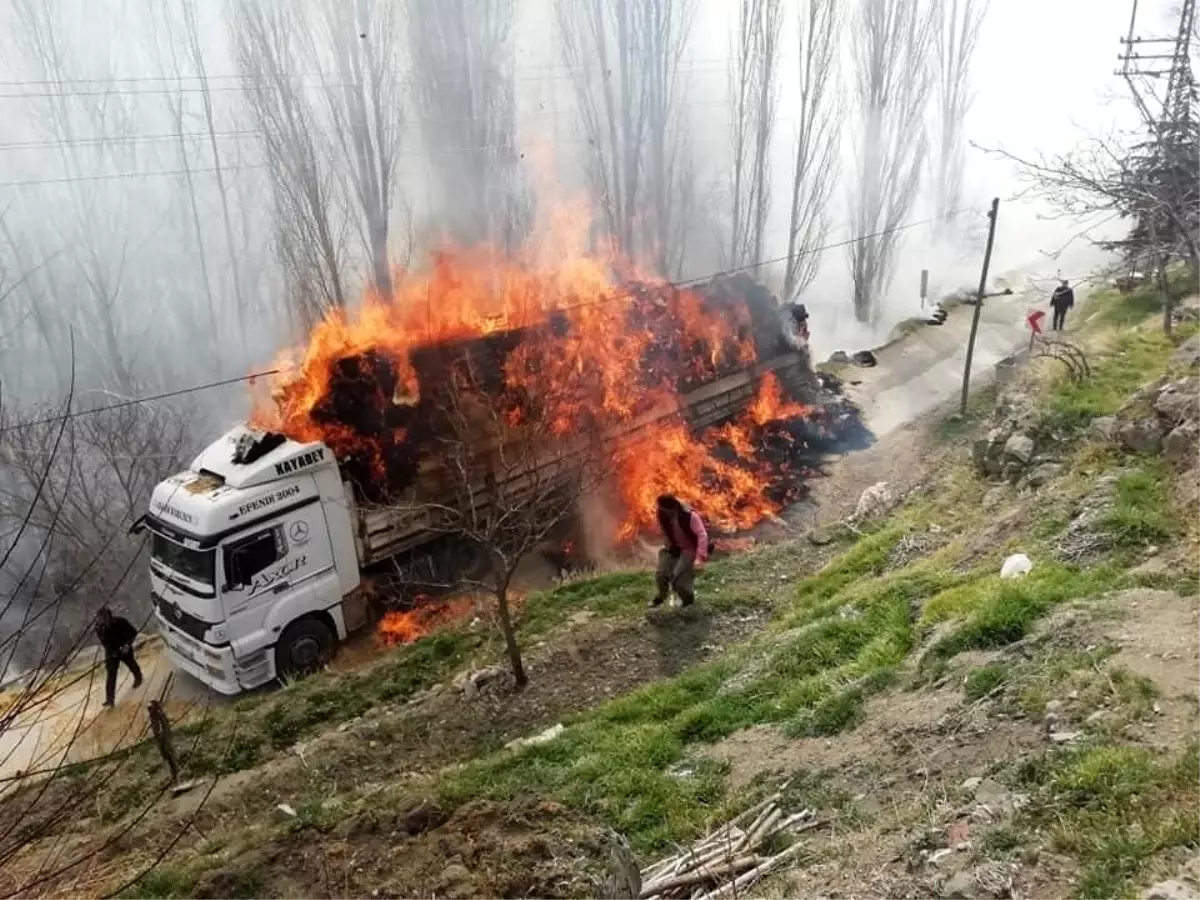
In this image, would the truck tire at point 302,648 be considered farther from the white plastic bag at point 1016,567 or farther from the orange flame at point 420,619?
the white plastic bag at point 1016,567

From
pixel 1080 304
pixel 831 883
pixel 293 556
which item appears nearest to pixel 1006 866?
pixel 831 883

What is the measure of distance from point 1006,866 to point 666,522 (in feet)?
19.9

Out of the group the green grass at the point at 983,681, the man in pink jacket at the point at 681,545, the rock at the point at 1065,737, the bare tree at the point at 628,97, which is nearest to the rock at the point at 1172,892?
the rock at the point at 1065,737

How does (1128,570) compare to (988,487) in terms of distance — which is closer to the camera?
(1128,570)

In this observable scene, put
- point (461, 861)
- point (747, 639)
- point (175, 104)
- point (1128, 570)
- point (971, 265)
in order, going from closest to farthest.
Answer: point (461, 861) < point (1128, 570) < point (747, 639) < point (175, 104) < point (971, 265)

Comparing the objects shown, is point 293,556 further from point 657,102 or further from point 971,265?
point 971,265

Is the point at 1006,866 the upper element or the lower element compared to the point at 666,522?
upper

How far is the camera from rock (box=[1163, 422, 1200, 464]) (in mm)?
7988

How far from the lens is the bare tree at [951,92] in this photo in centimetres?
3184

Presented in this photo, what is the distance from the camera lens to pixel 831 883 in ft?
13.7

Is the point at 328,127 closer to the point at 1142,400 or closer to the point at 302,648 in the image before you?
the point at 302,648

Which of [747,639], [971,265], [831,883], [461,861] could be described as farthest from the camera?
[971,265]

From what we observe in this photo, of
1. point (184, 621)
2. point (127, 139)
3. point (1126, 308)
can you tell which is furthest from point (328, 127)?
point (1126, 308)

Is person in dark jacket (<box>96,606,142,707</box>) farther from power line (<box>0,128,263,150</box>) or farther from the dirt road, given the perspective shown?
power line (<box>0,128,263,150</box>)
